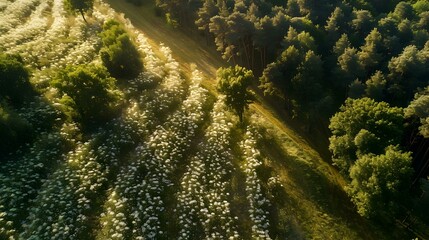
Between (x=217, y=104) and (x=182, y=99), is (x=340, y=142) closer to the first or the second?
(x=217, y=104)

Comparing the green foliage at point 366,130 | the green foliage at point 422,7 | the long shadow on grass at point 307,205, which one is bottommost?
the long shadow on grass at point 307,205

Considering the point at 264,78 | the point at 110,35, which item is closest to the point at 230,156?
the point at 264,78

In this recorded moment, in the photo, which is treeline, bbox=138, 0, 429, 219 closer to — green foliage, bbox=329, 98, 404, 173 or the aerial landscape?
green foliage, bbox=329, 98, 404, 173

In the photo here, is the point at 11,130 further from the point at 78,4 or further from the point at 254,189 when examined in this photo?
the point at 78,4

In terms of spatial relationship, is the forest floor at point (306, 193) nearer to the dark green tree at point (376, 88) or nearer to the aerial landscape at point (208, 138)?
the aerial landscape at point (208, 138)

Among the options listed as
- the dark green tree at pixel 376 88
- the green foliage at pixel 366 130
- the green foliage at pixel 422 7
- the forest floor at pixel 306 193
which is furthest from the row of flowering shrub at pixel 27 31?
the green foliage at pixel 422 7

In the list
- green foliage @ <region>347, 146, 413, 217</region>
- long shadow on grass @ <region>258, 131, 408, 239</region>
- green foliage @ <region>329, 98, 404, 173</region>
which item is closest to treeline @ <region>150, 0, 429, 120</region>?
green foliage @ <region>329, 98, 404, 173</region>
